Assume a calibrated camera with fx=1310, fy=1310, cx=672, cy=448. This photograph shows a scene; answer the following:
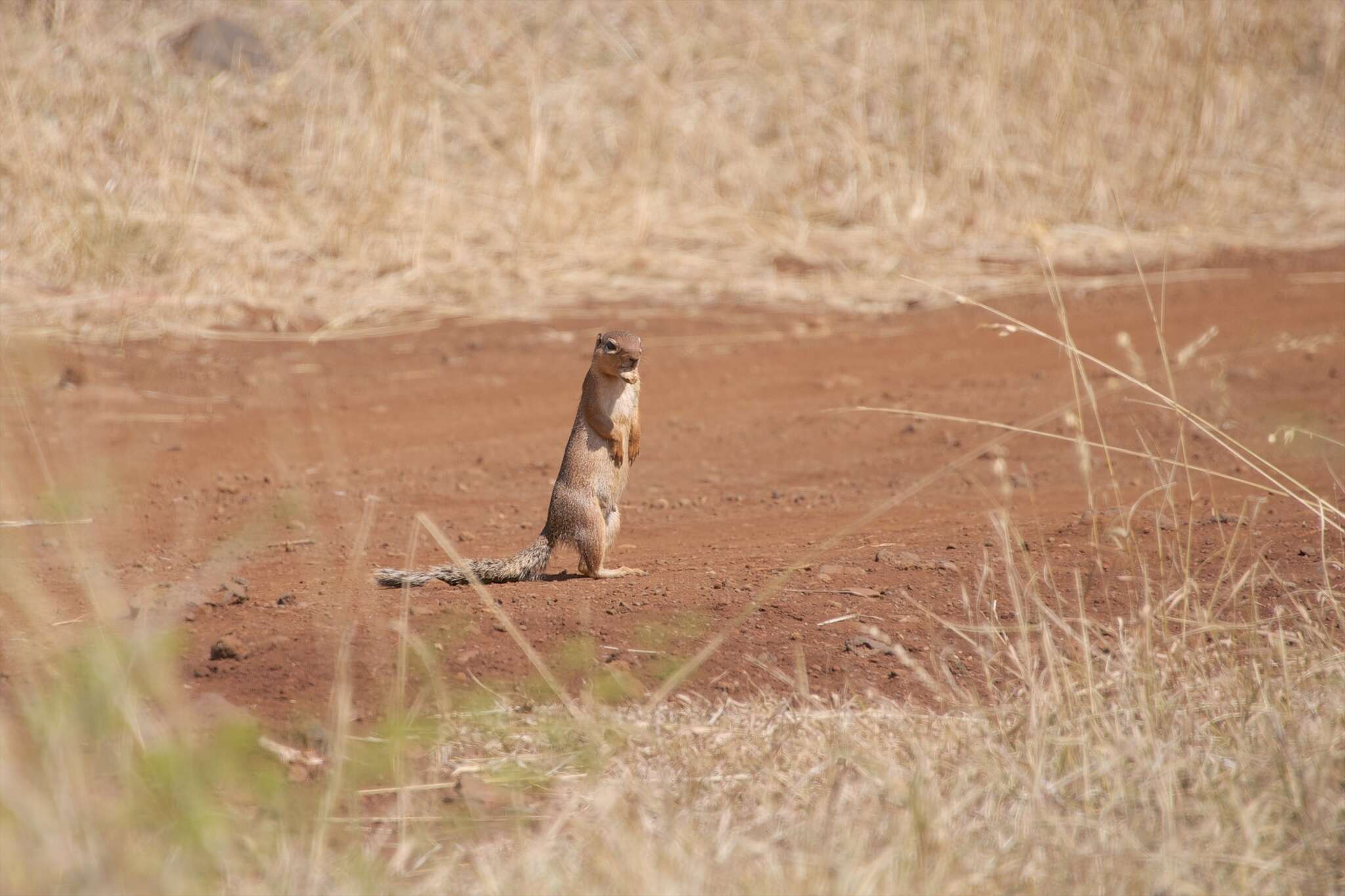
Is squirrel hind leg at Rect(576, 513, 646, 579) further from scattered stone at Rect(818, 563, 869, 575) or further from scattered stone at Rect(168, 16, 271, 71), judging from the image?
scattered stone at Rect(168, 16, 271, 71)

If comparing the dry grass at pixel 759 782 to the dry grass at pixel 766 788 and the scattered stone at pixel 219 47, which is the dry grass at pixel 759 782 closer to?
the dry grass at pixel 766 788

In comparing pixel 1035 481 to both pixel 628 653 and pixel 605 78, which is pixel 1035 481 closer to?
pixel 628 653

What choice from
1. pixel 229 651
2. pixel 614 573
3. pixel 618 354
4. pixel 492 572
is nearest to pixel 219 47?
pixel 618 354

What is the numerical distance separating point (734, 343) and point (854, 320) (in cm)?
100

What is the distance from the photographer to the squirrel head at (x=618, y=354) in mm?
4770

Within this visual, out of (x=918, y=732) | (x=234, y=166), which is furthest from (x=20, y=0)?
(x=918, y=732)

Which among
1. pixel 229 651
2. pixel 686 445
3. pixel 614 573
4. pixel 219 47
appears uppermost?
pixel 219 47

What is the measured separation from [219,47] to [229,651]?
34.9 ft

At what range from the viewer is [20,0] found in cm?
1230

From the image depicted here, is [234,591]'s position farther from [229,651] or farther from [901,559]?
[901,559]

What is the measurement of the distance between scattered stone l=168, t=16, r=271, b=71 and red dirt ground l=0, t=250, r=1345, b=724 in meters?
5.12

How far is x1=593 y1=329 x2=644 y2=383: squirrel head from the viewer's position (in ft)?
15.6

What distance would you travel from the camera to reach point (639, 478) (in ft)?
21.9

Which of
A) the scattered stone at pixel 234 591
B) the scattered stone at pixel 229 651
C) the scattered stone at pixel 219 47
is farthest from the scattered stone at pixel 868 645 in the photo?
the scattered stone at pixel 219 47
